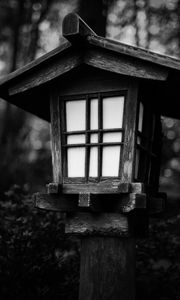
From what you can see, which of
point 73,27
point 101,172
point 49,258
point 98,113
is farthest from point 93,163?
point 49,258

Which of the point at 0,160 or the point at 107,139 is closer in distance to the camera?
the point at 107,139

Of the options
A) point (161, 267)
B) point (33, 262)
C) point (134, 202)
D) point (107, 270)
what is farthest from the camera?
point (161, 267)

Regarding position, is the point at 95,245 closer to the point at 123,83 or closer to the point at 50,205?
the point at 50,205

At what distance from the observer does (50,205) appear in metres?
5.15

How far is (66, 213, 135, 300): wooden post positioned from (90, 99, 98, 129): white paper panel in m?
1.03

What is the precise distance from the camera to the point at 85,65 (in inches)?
203

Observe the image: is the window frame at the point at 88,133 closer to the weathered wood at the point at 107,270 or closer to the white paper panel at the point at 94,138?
the white paper panel at the point at 94,138

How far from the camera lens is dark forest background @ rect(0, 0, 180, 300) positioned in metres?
6.25

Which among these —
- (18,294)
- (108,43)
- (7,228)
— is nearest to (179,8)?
(108,43)

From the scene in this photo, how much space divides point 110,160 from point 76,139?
20.4 inches

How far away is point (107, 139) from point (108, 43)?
3.51 ft

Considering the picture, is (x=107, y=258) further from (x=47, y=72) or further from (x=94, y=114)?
(x=47, y=72)

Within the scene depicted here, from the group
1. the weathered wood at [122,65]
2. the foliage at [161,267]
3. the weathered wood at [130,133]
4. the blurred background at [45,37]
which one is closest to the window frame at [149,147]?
the weathered wood at [130,133]

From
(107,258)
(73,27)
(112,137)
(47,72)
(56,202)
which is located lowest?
(107,258)
